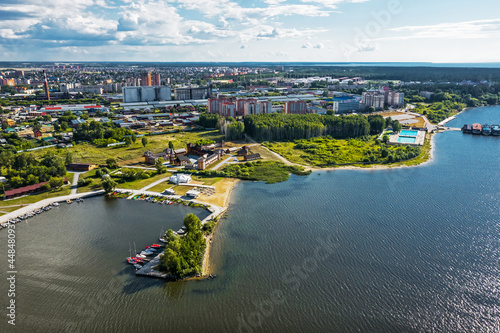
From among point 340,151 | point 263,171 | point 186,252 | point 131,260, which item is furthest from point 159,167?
point 340,151

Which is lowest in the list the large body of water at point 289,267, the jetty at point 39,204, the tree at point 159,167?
the large body of water at point 289,267

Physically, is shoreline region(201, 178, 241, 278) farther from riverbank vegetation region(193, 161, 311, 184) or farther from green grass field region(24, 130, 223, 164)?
green grass field region(24, 130, 223, 164)

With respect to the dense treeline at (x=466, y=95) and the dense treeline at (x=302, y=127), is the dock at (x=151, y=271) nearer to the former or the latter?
the dense treeline at (x=302, y=127)

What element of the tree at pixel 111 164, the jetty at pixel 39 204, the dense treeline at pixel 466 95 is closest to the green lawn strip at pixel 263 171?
the tree at pixel 111 164

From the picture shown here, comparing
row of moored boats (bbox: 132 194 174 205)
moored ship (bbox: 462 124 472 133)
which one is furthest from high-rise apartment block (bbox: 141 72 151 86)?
moored ship (bbox: 462 124 472 133)

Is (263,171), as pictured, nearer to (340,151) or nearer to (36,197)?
(340,151)

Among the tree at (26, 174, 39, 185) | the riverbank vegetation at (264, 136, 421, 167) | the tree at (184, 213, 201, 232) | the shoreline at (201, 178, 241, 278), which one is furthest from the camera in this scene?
the riverbank vegetation at (264, 136, 421, 167)
